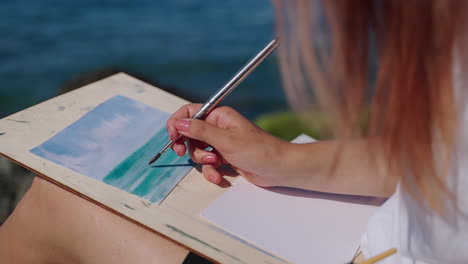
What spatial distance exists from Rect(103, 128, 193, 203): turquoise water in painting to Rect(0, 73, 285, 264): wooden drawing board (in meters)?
0.02

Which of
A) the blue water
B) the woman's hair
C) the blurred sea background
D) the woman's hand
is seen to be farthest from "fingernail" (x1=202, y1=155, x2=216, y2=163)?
the blue water

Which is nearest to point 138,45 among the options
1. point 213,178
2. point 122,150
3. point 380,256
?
point 122,150

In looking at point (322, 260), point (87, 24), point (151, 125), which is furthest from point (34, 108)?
point (87, 24)

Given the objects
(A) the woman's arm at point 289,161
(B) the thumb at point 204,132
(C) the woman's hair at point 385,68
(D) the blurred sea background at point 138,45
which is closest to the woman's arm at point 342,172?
(A) the woman's arm at point 289,161

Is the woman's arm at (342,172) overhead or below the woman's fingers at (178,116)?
overhead

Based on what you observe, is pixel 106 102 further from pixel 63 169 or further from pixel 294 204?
pixel 294 204

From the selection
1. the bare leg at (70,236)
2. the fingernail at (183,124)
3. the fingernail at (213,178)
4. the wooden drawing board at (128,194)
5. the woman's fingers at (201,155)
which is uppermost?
the fingernail at (183,124)

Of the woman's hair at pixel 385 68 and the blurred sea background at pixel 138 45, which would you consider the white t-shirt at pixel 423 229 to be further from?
the blurred sea background at pixel 138 45

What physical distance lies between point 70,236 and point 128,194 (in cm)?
13

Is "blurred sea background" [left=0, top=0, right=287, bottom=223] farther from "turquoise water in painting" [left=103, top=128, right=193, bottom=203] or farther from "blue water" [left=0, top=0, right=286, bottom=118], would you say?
"turquoise water in painting" [left=103, top=128, right=193, bottom=203]

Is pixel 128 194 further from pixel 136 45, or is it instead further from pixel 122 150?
pixel 136 45

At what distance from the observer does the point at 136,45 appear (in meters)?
3.23

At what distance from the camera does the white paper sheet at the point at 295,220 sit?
77 cm

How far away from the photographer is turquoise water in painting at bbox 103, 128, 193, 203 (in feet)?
2.77
